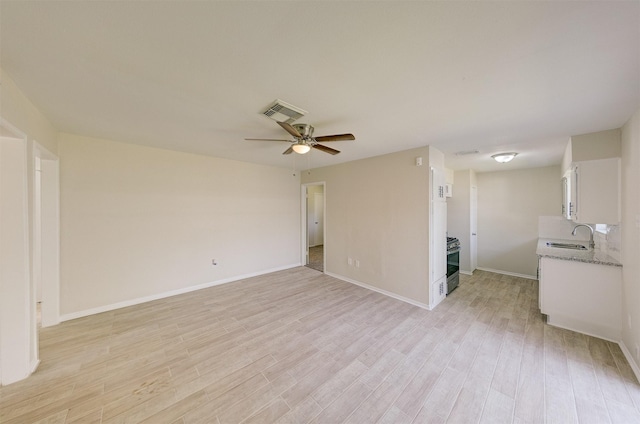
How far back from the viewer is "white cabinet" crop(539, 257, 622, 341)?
2.52 meters

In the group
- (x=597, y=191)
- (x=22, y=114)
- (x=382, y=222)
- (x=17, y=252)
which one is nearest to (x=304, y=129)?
(x=382, y=222)

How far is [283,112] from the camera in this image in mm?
2191

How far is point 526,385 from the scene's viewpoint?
1.88 m

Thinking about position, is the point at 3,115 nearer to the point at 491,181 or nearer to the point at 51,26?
the point at 51,26

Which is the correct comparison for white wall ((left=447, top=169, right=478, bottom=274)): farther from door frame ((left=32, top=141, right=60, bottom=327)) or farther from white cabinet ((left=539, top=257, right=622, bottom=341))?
door frame ((left=32, top=141, right=60, bottom=327))

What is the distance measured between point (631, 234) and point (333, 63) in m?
3.50

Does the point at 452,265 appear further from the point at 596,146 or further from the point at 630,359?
the point at 596,146

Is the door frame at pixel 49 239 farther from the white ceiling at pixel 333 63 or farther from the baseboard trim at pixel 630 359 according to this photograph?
the baseboard trim at pixel 630 359

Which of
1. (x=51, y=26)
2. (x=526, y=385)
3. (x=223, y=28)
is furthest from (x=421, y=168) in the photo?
(x=51, y=26)

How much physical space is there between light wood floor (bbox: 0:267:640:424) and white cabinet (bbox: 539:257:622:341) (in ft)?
0.55

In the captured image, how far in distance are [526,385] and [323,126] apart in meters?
3.20

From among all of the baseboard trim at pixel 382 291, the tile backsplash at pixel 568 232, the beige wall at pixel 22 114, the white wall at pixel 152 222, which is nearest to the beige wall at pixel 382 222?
the baseboard trim at pixel 382 291

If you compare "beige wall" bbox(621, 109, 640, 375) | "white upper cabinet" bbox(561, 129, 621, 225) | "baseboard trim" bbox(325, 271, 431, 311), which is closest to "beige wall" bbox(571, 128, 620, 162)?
"white upper cabinet" bbox(561, 129, 621, 225)

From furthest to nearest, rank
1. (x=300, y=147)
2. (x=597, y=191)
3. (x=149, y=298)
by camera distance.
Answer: (x=149, y=298) < (x=597, y=191) < (x=300, y=147)
